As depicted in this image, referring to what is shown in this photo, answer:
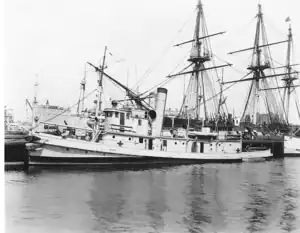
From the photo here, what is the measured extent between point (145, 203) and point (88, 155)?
528 centimetres

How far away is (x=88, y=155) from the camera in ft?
36.8

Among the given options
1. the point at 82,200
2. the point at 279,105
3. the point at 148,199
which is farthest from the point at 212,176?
the point at 279,105

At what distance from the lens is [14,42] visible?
5.75m

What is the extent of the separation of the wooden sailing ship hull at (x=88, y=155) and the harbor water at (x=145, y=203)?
3.33ft

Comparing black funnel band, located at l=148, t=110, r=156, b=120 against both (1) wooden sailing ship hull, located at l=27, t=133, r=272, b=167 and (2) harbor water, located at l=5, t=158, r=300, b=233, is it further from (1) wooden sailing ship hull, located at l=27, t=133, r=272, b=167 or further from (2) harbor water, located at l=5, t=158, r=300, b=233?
(2) harbor water, located at l=5, t=158, r=300, b=233

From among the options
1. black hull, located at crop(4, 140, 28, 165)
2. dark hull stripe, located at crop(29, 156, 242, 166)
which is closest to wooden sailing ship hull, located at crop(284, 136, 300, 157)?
dark hull stripe, located at crop(29, 156, 242, 166)

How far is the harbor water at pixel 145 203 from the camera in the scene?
514 cm

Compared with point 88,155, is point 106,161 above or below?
below

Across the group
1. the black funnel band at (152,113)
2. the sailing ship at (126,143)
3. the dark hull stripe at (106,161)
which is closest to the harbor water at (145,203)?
the dark hull stripe at (106,161)

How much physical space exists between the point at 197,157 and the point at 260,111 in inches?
262

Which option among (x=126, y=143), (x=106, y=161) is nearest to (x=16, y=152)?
(x=106, y=161)

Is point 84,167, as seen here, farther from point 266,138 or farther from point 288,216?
point 266,138

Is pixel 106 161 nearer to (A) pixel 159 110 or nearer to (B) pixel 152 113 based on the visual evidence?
(B) pixel 152 113

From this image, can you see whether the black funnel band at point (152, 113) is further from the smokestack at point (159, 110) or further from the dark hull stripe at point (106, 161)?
the dark hull stripe at point (106, 161)
